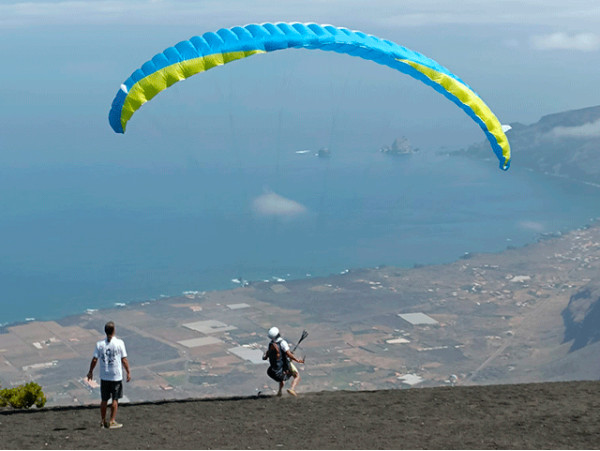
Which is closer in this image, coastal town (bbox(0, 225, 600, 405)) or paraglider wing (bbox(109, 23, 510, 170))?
paraglider wing (bbox(109, 23, 510, 170))

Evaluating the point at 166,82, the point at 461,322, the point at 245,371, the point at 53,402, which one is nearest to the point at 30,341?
the point at 53,402

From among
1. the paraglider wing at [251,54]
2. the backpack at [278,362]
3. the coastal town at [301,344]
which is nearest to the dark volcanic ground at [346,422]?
the backpack at [278,362]

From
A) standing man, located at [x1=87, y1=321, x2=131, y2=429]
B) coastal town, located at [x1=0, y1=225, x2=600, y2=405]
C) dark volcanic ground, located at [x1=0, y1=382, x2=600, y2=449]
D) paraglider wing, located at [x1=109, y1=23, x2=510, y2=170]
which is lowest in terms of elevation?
coastal town, located at [x1=0, y1=225, x2=600, y2=405]

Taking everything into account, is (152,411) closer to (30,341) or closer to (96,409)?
(96,409)

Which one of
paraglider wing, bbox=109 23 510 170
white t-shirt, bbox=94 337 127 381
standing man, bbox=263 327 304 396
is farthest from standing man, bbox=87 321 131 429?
paraglider wing, bbox=109 23 510 170

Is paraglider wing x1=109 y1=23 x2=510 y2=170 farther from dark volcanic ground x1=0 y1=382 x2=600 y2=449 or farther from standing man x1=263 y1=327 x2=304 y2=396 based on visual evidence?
dark volcanic ground x1=0 y1=382 x2=600 y2=449

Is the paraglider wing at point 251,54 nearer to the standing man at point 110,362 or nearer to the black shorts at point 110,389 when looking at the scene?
the standing man at point 110,362
